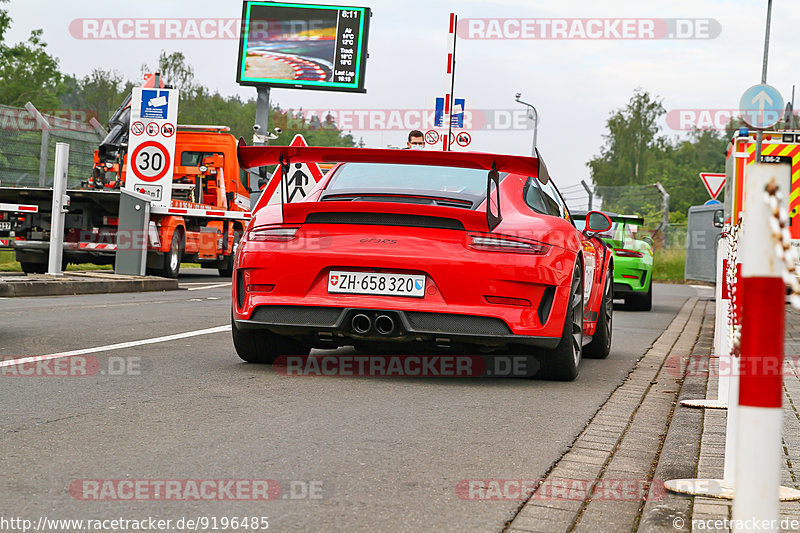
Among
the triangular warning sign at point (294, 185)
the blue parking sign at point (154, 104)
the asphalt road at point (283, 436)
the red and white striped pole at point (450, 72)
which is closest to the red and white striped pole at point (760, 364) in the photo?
the asphalt road at point (283, 436)

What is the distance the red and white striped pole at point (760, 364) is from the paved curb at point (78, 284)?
1193cm

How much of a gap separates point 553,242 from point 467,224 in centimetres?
51

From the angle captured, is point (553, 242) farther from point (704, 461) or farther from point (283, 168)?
point (704, 461)

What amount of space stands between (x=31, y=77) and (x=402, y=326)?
239 feet

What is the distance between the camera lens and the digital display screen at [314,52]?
31938mm

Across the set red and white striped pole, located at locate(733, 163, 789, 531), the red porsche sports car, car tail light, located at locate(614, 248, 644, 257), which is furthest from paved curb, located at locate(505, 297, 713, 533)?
car tail light, located at locate(614, 248, 644, 257)

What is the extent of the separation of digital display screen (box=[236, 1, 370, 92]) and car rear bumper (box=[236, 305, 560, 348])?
26.1m

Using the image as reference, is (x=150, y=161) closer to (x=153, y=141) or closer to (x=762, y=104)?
(x=153, y=141)

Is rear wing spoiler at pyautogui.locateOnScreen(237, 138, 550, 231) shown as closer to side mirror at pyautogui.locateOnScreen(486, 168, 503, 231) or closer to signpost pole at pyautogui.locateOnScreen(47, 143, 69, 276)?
side mirror at pyautogui.locateOnScreen(486, 168, 503, 231)

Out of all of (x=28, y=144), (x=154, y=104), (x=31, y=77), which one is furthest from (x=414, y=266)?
(x=31, y=77)

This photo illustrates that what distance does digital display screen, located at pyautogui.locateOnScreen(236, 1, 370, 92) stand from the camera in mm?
31938

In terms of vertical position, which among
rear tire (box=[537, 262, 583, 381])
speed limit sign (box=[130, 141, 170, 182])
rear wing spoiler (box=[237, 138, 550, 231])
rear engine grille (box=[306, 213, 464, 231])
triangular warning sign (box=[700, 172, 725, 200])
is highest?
triangular warning sign (box=[700, 172, 725, 200])

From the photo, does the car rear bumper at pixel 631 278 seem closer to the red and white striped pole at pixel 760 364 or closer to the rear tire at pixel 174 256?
the rear tire at pixel 174 256

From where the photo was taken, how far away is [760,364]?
2.29 m
